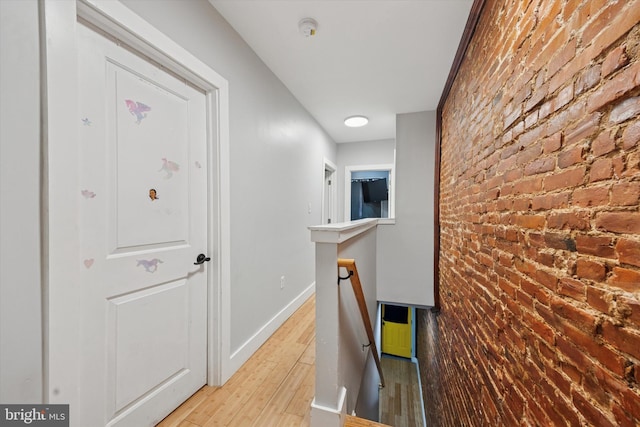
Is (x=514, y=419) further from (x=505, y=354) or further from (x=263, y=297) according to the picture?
(x=263, y=297)

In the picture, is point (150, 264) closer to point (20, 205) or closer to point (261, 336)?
point (20, 205)

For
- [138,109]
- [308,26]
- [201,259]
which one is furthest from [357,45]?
[201,259]

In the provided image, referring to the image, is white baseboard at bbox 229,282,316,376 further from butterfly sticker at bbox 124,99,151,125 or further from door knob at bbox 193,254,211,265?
butterfly sticker at bbox 124,99,151,125

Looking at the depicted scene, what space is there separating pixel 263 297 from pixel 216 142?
4.41 ft

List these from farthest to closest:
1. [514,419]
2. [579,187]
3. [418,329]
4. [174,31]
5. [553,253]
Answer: [418,329] < [174,31] < [514,419] < [553,253] < [579,187]

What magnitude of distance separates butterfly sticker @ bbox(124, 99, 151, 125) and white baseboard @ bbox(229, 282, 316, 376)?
1585 mm

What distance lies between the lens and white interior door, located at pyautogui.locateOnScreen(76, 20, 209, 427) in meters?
1.01

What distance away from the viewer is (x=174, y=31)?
1282mm

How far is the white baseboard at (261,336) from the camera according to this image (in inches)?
67.6

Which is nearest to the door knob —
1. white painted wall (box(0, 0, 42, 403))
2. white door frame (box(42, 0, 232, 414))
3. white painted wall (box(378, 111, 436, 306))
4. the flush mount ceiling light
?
white door frame (box(42, 0, 232, 414))

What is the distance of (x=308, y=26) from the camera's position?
1.66m

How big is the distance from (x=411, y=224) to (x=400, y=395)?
2.62m

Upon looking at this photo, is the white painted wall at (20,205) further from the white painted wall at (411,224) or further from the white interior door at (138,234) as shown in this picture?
the white painted wall at (411,224)

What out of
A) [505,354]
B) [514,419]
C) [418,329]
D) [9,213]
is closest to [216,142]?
[9,213]
